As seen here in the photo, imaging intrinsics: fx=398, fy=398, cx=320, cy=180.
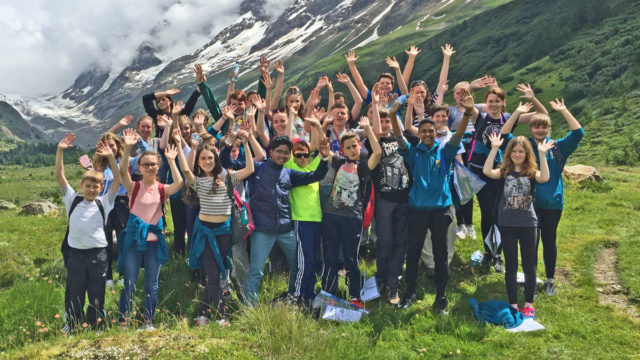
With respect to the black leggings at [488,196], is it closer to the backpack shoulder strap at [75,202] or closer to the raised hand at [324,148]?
the raised hand at [324,148]

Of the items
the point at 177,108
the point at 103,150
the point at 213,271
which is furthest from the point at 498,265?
the point at 103,150

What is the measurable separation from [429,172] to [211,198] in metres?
3.48

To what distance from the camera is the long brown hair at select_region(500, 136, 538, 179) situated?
6.30 metres

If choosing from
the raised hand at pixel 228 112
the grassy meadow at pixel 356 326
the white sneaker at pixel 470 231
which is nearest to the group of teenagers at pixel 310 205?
the grassy meadow at pixel 356 326

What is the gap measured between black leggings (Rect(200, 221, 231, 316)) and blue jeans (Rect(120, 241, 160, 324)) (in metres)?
0.73

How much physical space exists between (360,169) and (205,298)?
3.25 meters

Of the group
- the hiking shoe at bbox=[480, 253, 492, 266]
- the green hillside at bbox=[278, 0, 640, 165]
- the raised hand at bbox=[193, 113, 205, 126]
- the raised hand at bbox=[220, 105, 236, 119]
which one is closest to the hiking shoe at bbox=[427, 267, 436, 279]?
the hiking shoe at bbox=[480, 253, 492, 266]

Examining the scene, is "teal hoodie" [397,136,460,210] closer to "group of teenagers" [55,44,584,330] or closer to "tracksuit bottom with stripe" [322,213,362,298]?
"group of teenagers" [55,44,584,330]

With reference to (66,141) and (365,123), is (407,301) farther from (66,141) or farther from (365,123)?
(66,141)

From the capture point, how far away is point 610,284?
295 inches

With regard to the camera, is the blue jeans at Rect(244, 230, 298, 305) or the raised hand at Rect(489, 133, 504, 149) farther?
the raised hand at Rect(489, 133, 504, 149)

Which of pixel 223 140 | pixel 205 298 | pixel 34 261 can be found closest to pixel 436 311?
pixel 205 298

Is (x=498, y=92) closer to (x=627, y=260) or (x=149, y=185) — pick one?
(x=627, y=260)

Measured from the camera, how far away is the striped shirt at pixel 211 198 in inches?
245
